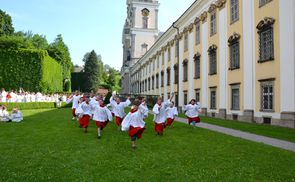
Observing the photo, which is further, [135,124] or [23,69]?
[23,69]

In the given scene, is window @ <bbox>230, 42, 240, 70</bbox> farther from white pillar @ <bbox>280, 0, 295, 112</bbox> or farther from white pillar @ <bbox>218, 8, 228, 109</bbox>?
white pillar @ <bbox>280, 0, 295, 112</bbox>

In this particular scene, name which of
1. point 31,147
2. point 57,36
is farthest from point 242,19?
point 57,36

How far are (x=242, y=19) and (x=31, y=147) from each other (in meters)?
17.8

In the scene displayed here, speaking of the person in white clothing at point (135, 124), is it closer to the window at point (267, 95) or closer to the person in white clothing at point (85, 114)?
the person in white clothing at point (85, 114)

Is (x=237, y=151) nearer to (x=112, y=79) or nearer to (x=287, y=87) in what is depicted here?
(x=287, y=87)

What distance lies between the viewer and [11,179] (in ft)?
22.1

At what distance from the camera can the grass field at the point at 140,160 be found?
7.25m

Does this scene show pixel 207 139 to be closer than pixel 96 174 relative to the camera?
No

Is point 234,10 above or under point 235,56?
above

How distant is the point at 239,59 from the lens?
2352 centimetres

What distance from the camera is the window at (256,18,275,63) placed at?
19.6 metres

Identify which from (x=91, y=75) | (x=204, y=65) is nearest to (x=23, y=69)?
(x=204, y=65)

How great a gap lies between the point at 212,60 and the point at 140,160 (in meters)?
21.2

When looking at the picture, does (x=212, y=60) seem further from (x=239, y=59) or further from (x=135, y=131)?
(x=135, y=131)
